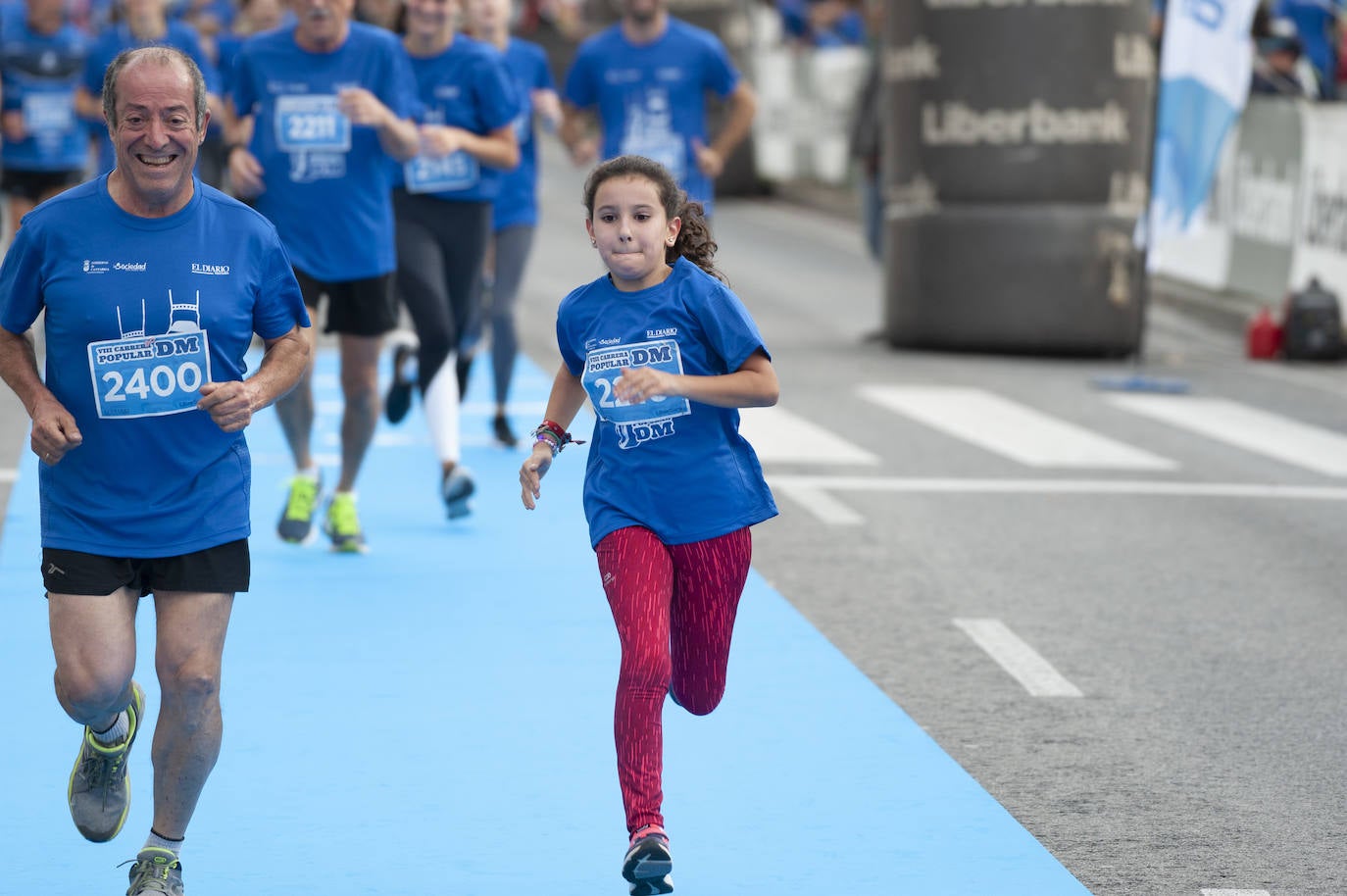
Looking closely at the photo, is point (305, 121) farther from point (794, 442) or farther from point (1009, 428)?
point (1009, 428)

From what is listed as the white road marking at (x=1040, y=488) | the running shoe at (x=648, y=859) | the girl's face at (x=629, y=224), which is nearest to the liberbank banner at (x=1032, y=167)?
the white road marking at (x=1040, y=488)

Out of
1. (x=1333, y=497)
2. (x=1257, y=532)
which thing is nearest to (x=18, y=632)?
(x=1257, y=532)

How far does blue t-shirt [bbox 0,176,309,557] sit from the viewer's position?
4.52m

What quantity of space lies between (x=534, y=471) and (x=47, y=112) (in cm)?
1169

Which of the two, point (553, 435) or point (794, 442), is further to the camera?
point (794, 442)

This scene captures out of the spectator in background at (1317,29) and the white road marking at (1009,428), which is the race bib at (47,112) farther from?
the spectator in background at (1317,29)

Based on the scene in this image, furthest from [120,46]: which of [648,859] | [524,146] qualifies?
[648,859]

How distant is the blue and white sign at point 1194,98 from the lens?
13828 mm

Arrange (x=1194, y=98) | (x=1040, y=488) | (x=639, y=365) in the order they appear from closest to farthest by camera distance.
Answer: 1. (x=639, y=365)
2. (x=1040, y=488)
3. (x=1194, y=98)

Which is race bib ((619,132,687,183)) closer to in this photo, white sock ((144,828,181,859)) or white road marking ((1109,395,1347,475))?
white road marking ((1109,395,1347,475))

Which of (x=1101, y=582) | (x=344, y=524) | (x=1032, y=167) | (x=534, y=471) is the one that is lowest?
(x=1101, y=582)

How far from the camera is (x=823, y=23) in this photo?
31500 mm

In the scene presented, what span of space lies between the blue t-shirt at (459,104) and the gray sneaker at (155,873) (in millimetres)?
5235

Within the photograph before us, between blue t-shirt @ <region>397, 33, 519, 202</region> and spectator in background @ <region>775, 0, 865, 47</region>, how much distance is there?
21.5m
